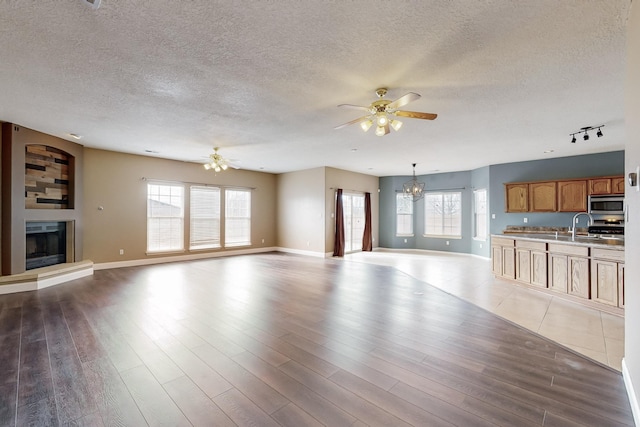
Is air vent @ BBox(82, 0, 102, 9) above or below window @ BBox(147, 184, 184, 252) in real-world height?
above

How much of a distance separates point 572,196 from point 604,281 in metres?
3.86

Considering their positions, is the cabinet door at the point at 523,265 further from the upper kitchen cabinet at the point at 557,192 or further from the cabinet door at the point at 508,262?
the upper kitchen cabinet at the point at 557,192

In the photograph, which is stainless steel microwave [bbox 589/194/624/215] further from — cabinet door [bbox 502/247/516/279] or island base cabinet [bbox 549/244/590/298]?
island base cabinet [bbox 549/244/590/298]

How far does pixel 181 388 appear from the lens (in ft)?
6.92

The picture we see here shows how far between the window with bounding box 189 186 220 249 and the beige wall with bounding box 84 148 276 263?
41 centimetres

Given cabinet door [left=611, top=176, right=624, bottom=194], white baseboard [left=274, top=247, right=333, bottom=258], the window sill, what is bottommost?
white baseboard [left=274, top=247, right=333, bottom=258]

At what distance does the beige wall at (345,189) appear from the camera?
866 centimetres

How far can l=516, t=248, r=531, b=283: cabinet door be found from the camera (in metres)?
4.93

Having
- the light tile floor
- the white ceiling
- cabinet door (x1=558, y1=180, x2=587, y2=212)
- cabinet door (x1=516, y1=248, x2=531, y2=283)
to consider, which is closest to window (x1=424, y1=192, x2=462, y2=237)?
the light tile floor

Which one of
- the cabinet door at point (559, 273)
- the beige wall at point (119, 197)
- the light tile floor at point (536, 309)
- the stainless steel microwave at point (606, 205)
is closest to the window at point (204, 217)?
the beige wall at point (119, 197)

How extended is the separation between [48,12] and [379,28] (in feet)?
8.18

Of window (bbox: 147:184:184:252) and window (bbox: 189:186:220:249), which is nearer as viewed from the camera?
window (bbox: 147:184:184:252)

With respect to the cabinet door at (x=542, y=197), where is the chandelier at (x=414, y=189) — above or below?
above

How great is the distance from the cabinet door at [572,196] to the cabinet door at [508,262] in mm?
2825
